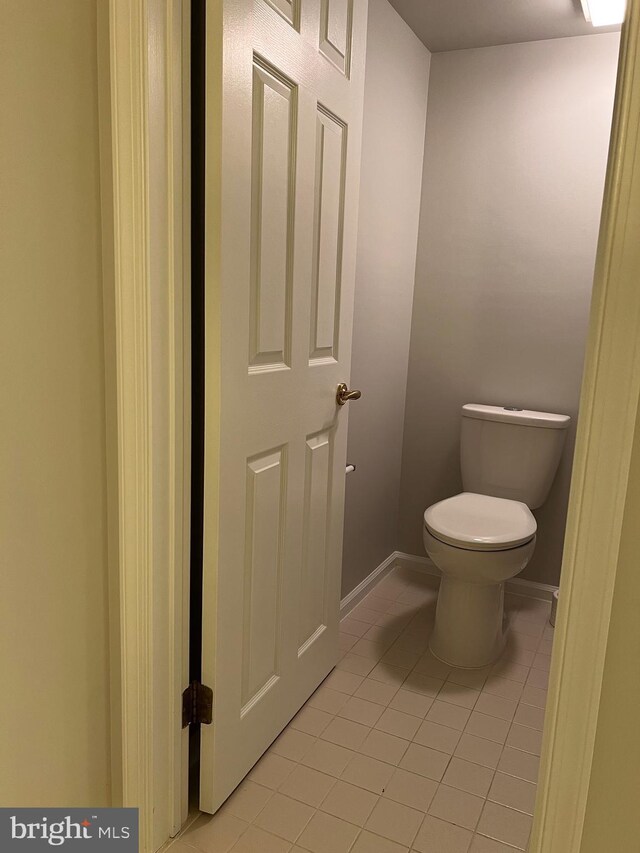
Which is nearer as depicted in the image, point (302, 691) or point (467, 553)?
point (302, 691)

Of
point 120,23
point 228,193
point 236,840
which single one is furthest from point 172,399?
point 236,840

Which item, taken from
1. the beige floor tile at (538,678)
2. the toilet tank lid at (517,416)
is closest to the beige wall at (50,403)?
the beige floor tile at (538,678)

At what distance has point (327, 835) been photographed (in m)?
1.46

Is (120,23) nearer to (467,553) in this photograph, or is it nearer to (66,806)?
(66,806)

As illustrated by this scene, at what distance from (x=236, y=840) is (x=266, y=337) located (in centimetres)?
111

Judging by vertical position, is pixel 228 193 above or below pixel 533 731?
above

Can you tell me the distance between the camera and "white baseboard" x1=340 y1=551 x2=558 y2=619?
254 centimetres

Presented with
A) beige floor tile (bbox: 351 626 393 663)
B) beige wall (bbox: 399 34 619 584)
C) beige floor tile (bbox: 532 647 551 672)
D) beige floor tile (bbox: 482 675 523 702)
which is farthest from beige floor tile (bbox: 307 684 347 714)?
beige wall (bbox: 399 34 619 584)

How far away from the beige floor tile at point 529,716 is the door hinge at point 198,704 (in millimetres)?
970

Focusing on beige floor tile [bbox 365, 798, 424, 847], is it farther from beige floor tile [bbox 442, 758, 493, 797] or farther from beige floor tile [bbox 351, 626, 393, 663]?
beige floor tile [bbox 351, 626, 393, 663]

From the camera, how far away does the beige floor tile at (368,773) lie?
1.62m

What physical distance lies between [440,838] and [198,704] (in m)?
0.62

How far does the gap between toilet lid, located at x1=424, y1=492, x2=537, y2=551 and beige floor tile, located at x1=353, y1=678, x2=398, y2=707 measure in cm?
49

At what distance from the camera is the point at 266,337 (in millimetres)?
1483
